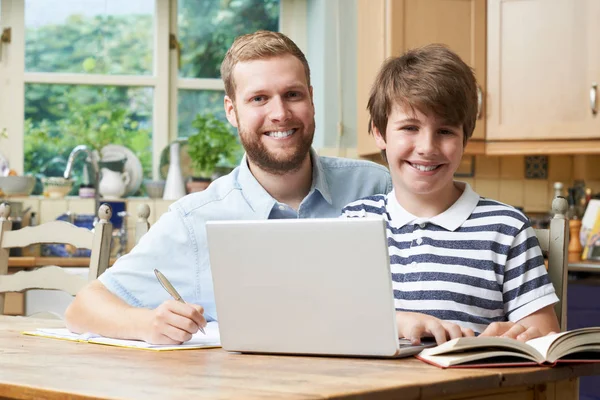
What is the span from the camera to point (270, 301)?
1273 millimetres

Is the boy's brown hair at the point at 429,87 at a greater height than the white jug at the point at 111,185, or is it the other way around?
the boy's brown hair at the point at 429,87

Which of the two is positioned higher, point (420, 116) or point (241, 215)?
point (420, 116)

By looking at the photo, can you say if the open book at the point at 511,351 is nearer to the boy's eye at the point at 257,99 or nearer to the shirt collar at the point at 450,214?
the shirt collar at the point at 450,214

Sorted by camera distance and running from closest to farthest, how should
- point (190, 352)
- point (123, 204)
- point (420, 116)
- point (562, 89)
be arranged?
point (190, 352) → point (420, 116) → point (562, 89) → point (123, 204)

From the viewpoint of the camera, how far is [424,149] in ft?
5.11

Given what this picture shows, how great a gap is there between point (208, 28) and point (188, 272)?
272cm

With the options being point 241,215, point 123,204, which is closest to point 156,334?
point 241,215

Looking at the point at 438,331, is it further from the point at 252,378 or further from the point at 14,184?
the point at 14,184

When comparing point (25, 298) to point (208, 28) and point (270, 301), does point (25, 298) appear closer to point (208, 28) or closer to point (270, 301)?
point (208, 28)

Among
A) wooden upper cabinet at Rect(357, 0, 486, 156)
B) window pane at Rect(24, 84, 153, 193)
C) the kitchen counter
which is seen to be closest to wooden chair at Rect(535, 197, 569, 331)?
wooden upper cabinet at Rect(357, 0, 486, 156)

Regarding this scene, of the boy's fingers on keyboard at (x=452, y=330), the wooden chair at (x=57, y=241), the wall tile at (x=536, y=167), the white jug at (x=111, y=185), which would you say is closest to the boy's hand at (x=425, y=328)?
the boy's fingers on keyboard at (x=452, y=330)

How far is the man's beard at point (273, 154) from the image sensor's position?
5.95 ft

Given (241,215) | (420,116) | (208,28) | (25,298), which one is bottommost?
(25,298)

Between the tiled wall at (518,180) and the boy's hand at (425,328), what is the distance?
2.87m
